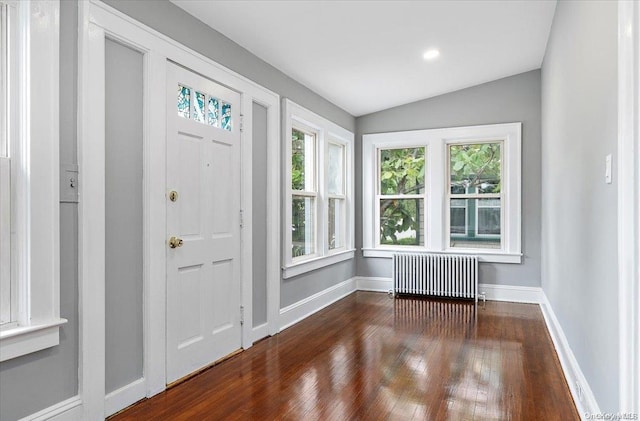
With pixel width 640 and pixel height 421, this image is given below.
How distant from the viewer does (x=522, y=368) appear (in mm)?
3127

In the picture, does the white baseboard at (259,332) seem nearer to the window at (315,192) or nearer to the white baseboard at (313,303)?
the white baseboard at (313,303)

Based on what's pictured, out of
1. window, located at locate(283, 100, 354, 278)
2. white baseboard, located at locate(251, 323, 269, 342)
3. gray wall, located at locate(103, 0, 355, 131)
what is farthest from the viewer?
window, located at locate(283, 100, 354, 278)

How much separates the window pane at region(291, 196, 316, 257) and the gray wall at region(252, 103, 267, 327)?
26.2 inches

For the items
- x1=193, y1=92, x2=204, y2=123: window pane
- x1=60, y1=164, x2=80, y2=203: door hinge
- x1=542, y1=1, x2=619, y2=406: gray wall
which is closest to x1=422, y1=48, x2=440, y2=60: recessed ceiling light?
x1=542, y1=1, x2=619, y2=406: gray wall

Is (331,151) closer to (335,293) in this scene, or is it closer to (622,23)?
(335,293)

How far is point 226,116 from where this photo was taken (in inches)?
133

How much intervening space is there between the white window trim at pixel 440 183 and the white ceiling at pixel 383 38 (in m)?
0.71

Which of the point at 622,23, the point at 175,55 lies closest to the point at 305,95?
the point at 175,55

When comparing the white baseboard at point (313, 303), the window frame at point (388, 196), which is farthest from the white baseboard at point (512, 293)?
the white baseboard at point (313, 303)

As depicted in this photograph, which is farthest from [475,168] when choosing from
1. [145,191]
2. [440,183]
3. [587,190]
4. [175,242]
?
[145,191]

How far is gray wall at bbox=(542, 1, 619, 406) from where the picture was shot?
1812 mm

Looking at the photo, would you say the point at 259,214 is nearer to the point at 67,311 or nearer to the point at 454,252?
the point at 67,311

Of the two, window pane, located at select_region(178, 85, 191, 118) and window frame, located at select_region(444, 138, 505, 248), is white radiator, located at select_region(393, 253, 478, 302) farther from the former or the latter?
window pane, located at select_region(178, 85, 191, 118)

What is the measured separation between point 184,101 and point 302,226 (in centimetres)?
218
